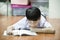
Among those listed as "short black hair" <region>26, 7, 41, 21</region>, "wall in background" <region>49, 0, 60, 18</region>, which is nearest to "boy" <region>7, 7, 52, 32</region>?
"short black hair" <region>26, 7, 41, 21</region>

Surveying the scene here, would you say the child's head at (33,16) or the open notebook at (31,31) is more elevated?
the child's head at (33,16)

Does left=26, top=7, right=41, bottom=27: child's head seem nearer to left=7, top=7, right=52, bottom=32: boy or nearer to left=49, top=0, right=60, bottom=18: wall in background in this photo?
left=7, top=7, right=52, bottom=32: boy

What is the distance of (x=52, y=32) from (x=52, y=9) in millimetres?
1503

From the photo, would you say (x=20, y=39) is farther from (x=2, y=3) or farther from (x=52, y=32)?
(x=2, y=3)

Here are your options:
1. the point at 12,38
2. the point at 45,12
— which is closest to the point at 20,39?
the point at 12,38

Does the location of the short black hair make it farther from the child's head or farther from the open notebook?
the open notebook

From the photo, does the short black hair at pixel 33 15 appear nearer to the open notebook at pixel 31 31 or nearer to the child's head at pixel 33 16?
the child's head at pixel 33 16

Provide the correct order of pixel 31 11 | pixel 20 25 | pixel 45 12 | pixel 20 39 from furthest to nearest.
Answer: pixel 45 12 → pixel 20 25 → pixel 31 11 → pixel 20 39

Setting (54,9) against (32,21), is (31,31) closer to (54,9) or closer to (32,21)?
(32,21)

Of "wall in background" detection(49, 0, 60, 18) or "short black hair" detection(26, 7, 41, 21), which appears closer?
"short black hair" detection(26, 7, 41, 21)

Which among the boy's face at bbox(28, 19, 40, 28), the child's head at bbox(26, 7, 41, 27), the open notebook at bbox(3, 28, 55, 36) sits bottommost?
the open notebook at bbox(3, 28, 55, 36)

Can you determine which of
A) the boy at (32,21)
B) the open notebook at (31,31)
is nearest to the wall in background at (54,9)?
the boy at (32,21)

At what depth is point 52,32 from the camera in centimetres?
197

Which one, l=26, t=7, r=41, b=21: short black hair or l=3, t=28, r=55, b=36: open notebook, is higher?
l=26, t=7, r=41, b=21: short black hair
